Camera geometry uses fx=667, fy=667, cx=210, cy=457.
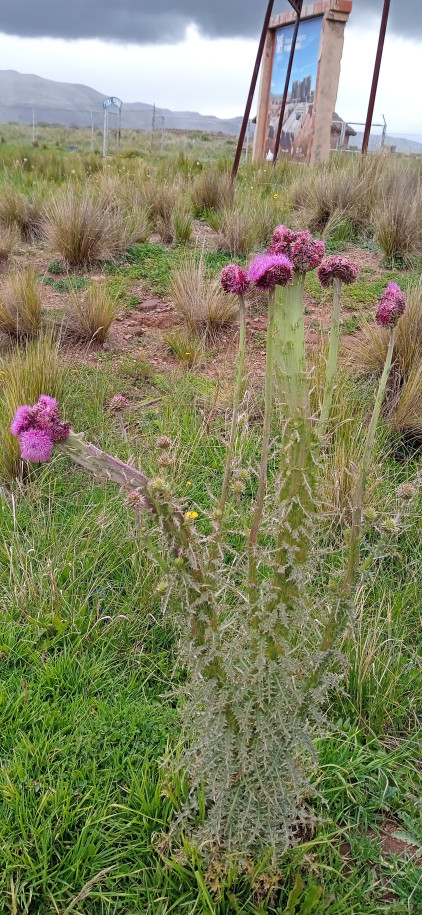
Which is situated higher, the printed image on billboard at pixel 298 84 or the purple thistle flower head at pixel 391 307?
the printed image on billboard at pixel 298 84

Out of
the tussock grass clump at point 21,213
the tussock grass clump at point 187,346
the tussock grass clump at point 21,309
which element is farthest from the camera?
the tussock grass clump at point 21,213

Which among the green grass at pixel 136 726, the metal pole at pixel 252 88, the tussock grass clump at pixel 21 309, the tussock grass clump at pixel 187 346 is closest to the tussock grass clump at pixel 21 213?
the metal pole at pixel 252 88

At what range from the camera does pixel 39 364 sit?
3510mm

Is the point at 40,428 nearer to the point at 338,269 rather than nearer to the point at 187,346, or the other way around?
the point at 338,269

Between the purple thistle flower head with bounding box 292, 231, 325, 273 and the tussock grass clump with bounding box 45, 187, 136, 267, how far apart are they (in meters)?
4.96

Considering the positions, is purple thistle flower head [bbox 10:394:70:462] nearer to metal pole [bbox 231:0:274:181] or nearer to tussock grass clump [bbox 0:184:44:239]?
tussock grass clump [bbox 0:184:44:239]

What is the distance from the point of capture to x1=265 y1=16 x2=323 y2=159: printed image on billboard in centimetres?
1284

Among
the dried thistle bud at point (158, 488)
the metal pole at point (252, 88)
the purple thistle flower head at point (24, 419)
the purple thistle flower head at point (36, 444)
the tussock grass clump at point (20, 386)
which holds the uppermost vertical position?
the metal pole at point (252, 88)

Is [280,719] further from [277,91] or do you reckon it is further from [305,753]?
[277,91]

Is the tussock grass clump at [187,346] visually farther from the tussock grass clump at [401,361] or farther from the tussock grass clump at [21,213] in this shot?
the tussock grass clump at [21,213]

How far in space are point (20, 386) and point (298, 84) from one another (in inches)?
506

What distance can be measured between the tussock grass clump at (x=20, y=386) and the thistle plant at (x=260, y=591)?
1.85 metres

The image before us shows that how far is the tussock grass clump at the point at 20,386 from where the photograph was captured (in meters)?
3.11

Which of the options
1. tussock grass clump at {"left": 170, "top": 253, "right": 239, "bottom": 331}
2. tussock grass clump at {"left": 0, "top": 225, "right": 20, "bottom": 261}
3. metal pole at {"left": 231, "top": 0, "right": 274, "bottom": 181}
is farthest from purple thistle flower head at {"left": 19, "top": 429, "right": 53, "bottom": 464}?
metal pole at {"left": 231, "top": 0, "right": 274, "bottom": 181}
